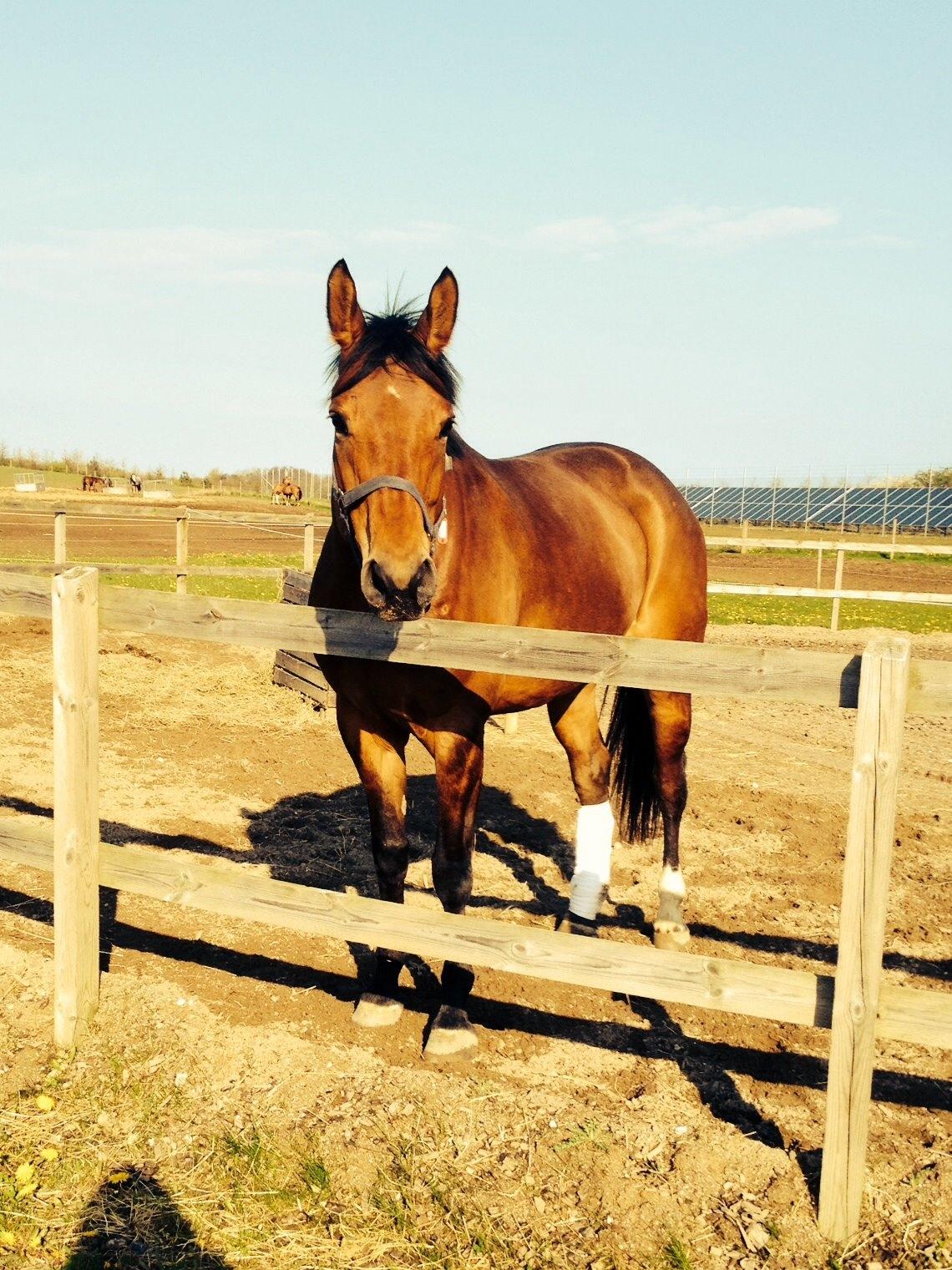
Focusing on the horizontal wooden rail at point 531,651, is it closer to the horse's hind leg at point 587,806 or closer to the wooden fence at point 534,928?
the wooden fence at point 534,928

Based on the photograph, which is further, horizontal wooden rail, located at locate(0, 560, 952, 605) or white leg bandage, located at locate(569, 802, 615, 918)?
horizontal wooden rail, located at locate(0, 560, 952, 605)

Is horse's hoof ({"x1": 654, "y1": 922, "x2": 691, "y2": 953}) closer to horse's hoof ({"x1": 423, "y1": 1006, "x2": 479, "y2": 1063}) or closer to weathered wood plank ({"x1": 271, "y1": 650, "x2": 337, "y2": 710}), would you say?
horse's hoof ({"x1": 423, "y1": 1006, "x2": 479, "y2": 1063})

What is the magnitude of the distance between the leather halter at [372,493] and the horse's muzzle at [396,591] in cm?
22

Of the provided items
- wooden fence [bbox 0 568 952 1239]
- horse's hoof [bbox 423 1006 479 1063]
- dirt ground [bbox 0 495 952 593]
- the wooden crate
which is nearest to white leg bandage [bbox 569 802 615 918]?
horse's hoof [bbox 423 1006 479 1063]

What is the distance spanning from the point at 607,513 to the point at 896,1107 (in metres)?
3.06

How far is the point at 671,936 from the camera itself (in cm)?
482

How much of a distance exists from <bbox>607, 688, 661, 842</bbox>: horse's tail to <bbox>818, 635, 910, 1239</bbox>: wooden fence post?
2.80 meters

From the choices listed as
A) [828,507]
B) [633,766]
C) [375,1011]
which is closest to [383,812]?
[375,1011]

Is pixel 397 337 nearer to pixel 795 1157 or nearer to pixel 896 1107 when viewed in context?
pixel 795 1157

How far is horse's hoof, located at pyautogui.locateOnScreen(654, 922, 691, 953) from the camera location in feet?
15.8

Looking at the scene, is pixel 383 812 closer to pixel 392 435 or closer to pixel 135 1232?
pixel 392 435

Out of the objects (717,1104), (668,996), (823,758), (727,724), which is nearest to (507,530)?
(668,996)

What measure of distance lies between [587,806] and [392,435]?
8.53ft

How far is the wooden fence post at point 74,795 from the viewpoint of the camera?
11.8ft
